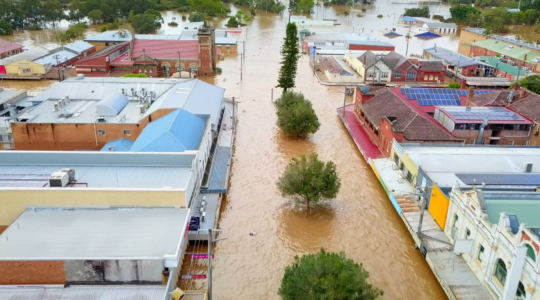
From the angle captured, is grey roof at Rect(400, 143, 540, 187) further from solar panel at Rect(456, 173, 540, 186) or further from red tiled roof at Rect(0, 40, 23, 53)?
red tiled roof at Rect(0, 40, 23, 53)

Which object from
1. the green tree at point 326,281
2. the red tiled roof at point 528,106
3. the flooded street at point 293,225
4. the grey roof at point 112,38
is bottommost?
the flooded street at point 293,225

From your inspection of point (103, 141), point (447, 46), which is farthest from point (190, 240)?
point (447, 46)

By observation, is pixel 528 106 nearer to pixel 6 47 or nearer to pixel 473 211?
pixel 473 211

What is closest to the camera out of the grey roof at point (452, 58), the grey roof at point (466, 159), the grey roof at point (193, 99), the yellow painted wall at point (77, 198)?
the yellow painted wall at point (77, 198)

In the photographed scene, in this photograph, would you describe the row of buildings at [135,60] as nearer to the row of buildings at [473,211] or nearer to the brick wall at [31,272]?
the row of buildings at [473,211]

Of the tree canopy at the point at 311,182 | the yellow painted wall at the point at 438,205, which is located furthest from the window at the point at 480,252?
the tree canopy at the point at 311,182

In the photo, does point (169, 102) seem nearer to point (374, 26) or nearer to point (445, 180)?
point (445, 180)
